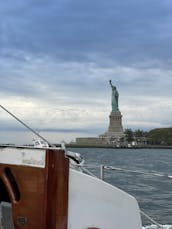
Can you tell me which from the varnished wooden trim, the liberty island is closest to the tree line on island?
the liberty island

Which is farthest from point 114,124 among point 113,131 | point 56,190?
point 56,190

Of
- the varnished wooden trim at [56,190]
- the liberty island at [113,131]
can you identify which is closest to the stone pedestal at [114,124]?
the liberty island at [113,131]

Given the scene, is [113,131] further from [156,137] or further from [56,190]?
[56,190]

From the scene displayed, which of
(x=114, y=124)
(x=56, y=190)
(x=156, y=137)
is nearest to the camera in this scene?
(x=56, y=190)

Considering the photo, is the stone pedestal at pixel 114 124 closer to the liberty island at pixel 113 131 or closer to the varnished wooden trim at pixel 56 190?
the liberty island at pixel 113 131

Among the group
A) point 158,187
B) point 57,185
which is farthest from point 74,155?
point 158,187

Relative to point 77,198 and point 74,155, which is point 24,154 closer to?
point 77,198

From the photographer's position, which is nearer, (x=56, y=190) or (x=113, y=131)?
(x=56, y=190)

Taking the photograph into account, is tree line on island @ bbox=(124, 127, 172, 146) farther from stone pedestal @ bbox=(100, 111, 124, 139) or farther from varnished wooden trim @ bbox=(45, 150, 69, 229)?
varnished wooden trim @ bbox=(45, 150, 69, 229)

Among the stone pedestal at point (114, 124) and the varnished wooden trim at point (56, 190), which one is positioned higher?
the stone pedestal at point (114, 124)

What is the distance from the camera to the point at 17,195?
6.01m

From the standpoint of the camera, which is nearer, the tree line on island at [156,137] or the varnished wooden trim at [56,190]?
the varnished wooden trim at [56,190]

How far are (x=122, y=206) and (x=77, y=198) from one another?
2.72 ft

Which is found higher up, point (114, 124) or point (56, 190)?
point (114, 124)
